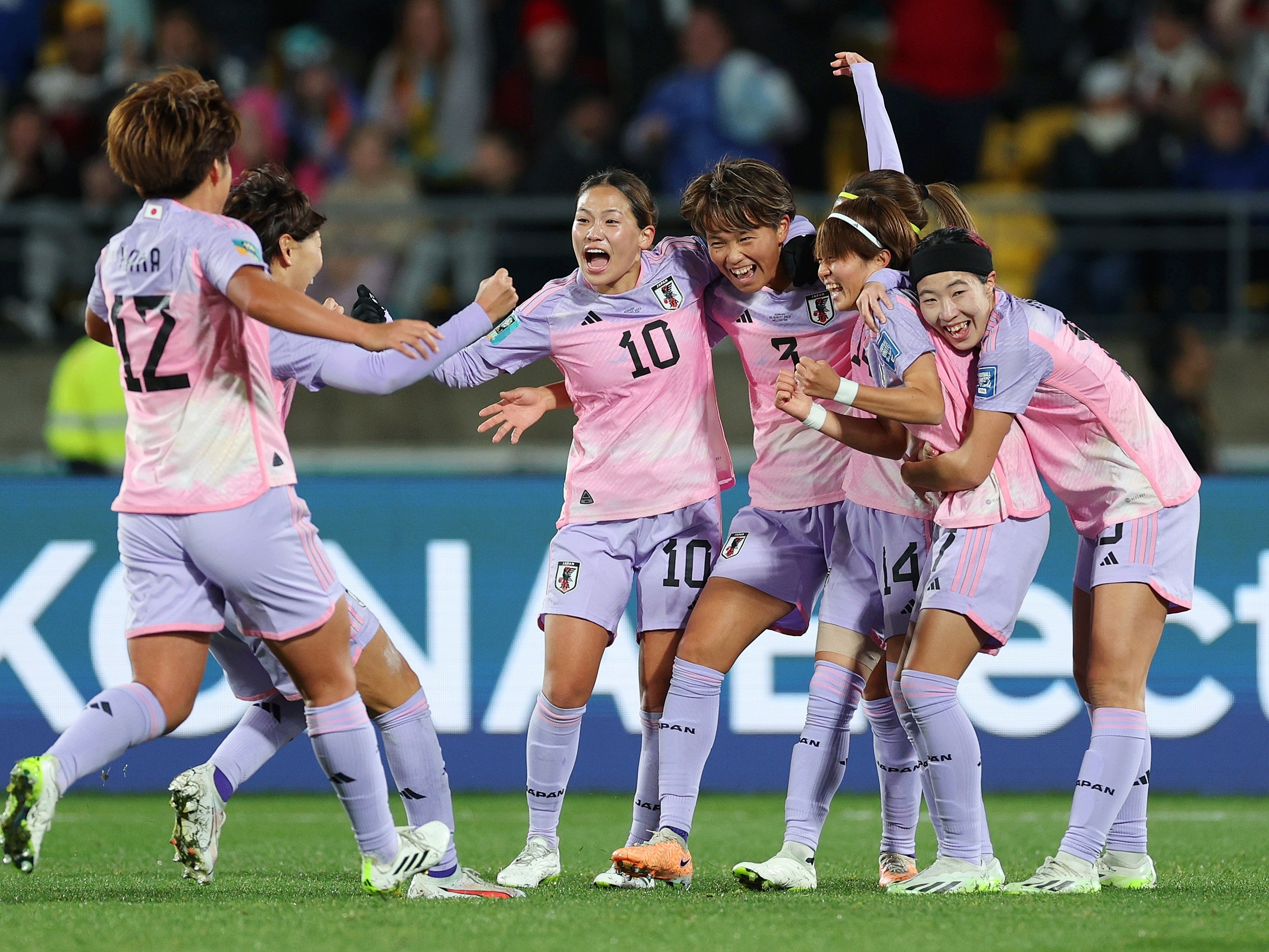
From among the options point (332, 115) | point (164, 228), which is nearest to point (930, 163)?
point (332, 115)

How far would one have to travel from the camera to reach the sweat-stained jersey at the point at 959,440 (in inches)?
208

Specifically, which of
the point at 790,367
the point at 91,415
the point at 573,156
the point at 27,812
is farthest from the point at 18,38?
the point at 27,812

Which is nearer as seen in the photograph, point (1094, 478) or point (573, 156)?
point (1094, 478)

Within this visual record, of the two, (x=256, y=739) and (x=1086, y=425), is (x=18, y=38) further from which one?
(x=1086, y=425)

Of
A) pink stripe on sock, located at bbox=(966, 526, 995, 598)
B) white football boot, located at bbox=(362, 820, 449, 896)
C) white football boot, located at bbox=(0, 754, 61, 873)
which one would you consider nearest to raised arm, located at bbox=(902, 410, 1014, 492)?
pink stripe on sock, located at bbox=(966, 526, 995, 598)

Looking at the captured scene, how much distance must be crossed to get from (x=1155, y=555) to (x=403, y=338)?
242 centimetres

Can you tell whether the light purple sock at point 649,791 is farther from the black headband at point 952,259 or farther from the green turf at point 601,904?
the black headband at point 952,259

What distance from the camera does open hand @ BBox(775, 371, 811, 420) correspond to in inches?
203

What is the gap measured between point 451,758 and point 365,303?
3564 millimetres

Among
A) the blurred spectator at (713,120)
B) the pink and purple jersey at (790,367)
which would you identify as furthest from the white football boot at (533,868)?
the blurred spectator at (713,120)

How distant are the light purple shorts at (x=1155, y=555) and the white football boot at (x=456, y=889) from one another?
6.74ft

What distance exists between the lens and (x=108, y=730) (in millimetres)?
4512

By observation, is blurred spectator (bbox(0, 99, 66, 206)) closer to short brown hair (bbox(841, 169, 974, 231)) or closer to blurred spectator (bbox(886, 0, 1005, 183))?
blurred spectator (bbox(886, 0, 1005, 183))

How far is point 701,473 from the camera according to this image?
5.76 metres
